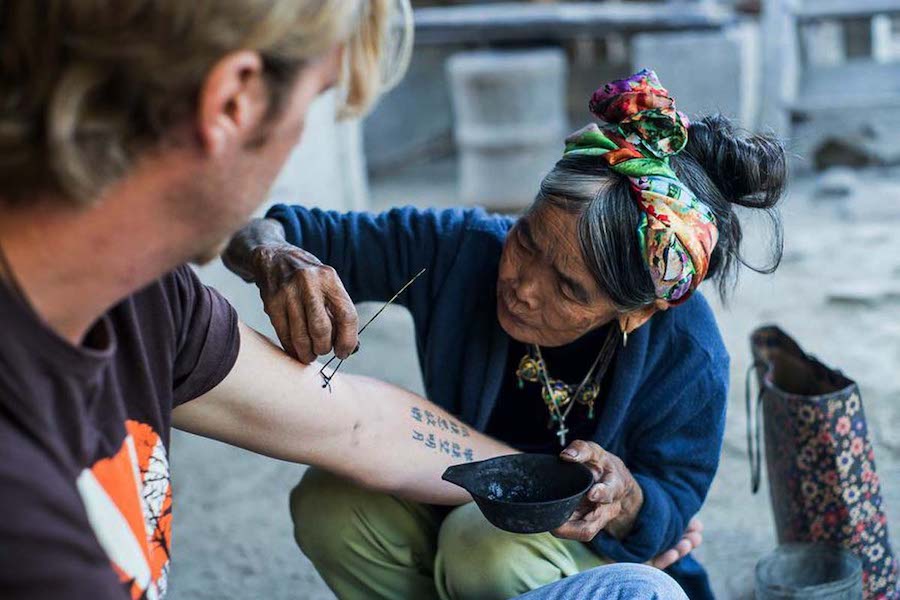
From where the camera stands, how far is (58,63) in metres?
1.12

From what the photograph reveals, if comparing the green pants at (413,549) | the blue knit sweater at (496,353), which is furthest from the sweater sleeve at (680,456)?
the green pants at (413,549)

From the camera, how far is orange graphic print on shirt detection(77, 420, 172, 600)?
1.39 meters

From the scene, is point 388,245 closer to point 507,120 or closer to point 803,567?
point 803,567

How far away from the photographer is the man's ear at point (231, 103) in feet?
3.83

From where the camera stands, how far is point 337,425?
2039 mm

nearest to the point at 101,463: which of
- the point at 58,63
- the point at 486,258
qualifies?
the point at 58,63

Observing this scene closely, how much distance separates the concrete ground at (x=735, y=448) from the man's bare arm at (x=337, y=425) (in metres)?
0.96

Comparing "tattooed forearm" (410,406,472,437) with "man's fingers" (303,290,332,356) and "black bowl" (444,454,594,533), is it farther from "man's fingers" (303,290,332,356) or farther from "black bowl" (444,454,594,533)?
"man's fingers" (303,290,332,356)

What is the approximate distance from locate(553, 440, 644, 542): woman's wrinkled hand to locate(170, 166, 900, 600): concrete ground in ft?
2.98

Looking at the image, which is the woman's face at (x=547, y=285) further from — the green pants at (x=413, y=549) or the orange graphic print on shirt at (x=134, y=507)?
the orange graphic print on shirt at (x=134, y=507)

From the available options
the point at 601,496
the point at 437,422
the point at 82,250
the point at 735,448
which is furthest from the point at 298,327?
the point at 735,448

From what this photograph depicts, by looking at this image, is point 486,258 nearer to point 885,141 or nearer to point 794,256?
point 794,256

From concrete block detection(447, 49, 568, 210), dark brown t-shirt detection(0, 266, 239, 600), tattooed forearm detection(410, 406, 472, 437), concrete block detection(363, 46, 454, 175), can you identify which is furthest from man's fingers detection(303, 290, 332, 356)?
concrete block detection(363, 46, 454, 175)

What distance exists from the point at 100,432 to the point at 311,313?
59 cm
